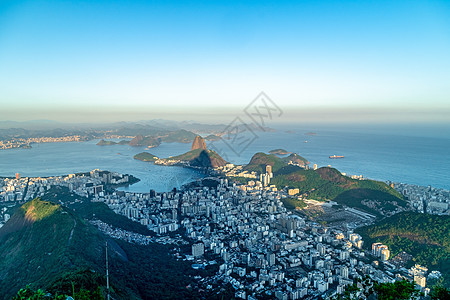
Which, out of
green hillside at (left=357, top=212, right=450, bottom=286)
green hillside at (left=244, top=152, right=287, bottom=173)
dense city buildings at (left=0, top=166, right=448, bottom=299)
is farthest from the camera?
green hillside at (left=244, top=152, right=287, bottom=173)

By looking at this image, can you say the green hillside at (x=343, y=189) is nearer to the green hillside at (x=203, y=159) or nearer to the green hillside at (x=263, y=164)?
the green hillside at (x=263, y=164)

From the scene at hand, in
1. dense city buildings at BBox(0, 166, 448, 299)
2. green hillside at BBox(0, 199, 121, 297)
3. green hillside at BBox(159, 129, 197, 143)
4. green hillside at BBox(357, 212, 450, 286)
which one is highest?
green hillside at BBox(159, 129, 197, 143)

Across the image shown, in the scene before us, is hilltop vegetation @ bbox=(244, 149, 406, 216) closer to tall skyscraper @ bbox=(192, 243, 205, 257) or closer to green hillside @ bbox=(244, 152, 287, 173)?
green hillside @ bbox=(244, 152, 287, 173)

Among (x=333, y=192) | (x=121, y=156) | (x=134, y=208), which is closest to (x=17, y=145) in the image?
(x=121, y=156)

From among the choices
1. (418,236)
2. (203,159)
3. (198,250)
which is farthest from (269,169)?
(198,250)

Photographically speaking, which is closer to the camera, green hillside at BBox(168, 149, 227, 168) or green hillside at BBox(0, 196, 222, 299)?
green hillside at BBox(0, 196, 222, 299)

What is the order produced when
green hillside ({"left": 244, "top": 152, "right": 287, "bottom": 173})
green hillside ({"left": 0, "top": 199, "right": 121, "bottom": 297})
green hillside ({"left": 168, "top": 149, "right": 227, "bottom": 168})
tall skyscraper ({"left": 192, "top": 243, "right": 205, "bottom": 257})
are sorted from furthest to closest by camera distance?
green hillside ({"left": 168, "top": 149, "right": 227, "bottom": 168}), green hillside ({"left": 244, "top": 152, "right": 287, "bottom": 173}), tall skyscraper ({"left": 192, "top": 243, "right": 205, "bottom": 257}), green hillside ({"left": 0, "top": 199, "right": 121, "bottom": 297})

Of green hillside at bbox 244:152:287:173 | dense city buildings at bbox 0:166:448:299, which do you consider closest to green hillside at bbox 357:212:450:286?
dense city buildings at bbox 0:166:448:299

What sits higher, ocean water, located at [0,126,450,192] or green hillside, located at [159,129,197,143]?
green hillside, located at [159,129,197,143]

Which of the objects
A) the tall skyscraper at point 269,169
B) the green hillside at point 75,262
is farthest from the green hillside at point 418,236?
the tall skyscraper at point 269,169
